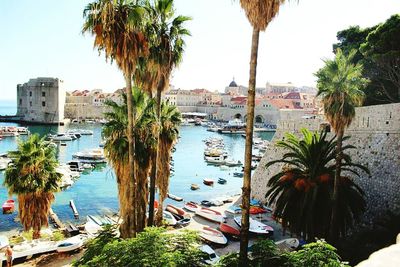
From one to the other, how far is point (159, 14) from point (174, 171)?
126 feet

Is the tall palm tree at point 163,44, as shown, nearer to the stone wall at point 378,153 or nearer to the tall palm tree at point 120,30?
the tall palm tree at point 120,30

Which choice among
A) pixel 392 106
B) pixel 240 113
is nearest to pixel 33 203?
pixel 392 106

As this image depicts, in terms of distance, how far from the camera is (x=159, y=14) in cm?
1466

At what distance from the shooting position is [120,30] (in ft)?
40.2

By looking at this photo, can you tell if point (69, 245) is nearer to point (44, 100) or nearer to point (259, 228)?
point (259, 228)

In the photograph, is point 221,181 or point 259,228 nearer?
point 259,228

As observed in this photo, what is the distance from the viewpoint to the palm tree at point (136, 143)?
14.2 meters

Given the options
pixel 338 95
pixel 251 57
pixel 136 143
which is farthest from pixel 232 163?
pixel 251 57

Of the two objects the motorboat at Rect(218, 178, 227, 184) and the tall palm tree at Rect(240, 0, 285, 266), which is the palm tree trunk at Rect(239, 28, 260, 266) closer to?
the tall palm tree at Rect(240, 0, 285, 266)

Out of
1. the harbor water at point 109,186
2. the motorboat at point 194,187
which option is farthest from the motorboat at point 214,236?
the motorboat at point 194,187

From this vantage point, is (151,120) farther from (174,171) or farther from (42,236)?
(174,171)

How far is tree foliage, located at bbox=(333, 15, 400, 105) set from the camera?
26.4 meters

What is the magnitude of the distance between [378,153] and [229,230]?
29.1ft

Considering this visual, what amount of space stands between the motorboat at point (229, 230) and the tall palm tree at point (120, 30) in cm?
971
